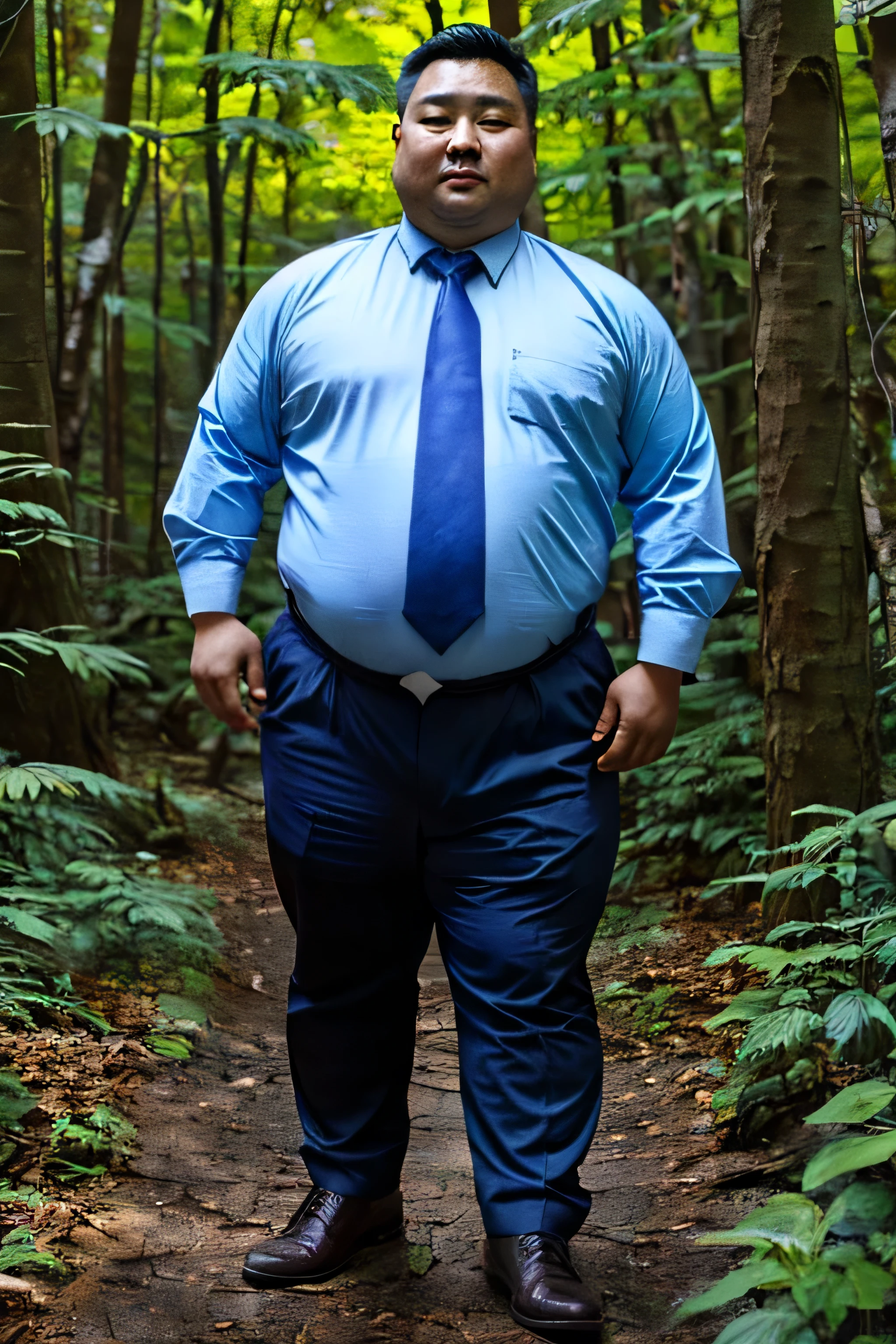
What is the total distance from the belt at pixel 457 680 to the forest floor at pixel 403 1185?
4.03ft

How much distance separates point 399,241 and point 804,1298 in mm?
2059

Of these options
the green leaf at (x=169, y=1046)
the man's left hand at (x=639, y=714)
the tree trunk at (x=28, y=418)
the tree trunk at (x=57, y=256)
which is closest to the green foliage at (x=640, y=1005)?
the green leaf at (x=169, y=1046)

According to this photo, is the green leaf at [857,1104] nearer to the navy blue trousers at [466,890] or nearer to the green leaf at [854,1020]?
the green leaf at [854,1020]

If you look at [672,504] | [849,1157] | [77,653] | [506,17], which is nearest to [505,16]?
[506,17]

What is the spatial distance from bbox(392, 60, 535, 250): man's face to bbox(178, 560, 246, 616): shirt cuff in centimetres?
84

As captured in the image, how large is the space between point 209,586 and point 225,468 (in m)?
0.26

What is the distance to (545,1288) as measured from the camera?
7.00 feet

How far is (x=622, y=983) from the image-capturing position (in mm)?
4180

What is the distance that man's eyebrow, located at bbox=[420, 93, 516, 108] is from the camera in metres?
2.29

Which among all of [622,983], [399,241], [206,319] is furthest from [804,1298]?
[206,319]

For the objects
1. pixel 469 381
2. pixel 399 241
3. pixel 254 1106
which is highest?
pixel 399 241

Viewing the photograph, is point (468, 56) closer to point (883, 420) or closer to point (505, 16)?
point (883, 420)

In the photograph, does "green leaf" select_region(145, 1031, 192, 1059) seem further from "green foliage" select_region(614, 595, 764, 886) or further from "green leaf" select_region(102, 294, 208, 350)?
"green leaf" select_region(102, 294, 208, 350)

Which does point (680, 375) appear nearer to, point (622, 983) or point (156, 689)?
point (622, 983)
